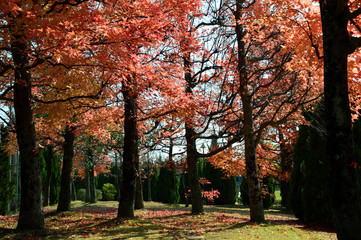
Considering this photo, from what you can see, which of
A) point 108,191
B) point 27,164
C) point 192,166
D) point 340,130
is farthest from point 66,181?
point 108,191

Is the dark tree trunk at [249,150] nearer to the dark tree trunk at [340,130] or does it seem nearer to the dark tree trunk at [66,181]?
the dark tree trunk at [340,130]

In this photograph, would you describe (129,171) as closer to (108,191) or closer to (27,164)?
(27,164)

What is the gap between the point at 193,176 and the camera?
12578 millimetres

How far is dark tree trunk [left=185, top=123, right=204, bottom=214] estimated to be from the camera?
12.4m

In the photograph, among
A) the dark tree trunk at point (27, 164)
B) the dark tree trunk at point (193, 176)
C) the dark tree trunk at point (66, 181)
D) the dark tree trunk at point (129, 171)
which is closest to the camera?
the dark tree trunk at point (27, 164)

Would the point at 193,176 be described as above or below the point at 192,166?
below

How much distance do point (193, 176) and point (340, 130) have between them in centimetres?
944

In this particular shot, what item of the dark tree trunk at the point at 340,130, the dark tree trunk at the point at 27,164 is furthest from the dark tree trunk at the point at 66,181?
the dark tree trunk at the point at 340,130

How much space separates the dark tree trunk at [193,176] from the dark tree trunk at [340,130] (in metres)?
8.71

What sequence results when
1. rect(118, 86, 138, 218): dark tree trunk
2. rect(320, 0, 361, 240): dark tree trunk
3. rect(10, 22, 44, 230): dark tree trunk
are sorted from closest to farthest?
rect(320, 0, 361, 240): dark tree trunk, rect(10, 22, 44, 230): dark tree trunk, rect(118, 86, 138, 218): dark tree trunk

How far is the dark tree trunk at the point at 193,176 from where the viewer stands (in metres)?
12.4

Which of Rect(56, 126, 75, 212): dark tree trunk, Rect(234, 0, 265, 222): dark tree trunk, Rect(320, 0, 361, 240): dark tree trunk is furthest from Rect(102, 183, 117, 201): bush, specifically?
Rect(320, 0, 361, 240): dark tree trunk

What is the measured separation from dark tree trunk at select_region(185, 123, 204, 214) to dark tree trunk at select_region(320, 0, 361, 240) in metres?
8.71

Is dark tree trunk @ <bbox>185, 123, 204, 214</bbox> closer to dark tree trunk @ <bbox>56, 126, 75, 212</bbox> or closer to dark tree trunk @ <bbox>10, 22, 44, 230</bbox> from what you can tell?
dark tree trunk @ <bbox>56, 126, 75, 212</bbox>
